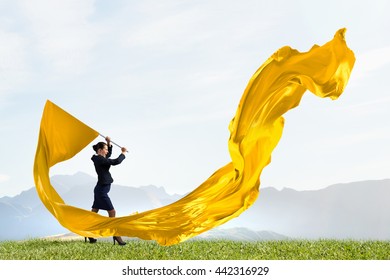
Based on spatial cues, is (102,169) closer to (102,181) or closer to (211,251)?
(102,181)

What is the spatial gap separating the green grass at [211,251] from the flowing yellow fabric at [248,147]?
81 cm

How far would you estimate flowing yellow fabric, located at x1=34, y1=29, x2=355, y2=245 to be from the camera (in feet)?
30.4

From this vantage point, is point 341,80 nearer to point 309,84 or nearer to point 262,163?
point 309,84

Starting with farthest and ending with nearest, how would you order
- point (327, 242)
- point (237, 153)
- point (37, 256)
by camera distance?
point (327, 242) → point (37, 256) → point (237, 153)

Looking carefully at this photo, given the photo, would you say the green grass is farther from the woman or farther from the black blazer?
the black blazer

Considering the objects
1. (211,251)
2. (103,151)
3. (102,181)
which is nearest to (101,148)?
(103,151)

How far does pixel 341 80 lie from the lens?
30.3ft

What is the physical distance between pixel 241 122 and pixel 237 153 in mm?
444

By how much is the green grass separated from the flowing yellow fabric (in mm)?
808

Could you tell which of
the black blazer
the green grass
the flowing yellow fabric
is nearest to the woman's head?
the black blazer

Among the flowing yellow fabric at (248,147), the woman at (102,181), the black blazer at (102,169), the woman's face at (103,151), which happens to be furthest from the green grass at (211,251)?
the woman's face at (103,151)

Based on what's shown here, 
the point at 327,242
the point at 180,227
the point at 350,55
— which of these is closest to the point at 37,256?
the point at 180,227

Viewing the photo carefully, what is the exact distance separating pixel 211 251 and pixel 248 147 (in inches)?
91.3

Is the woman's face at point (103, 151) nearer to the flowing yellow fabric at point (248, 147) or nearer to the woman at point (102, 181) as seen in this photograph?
the woman at point (102, 181)
